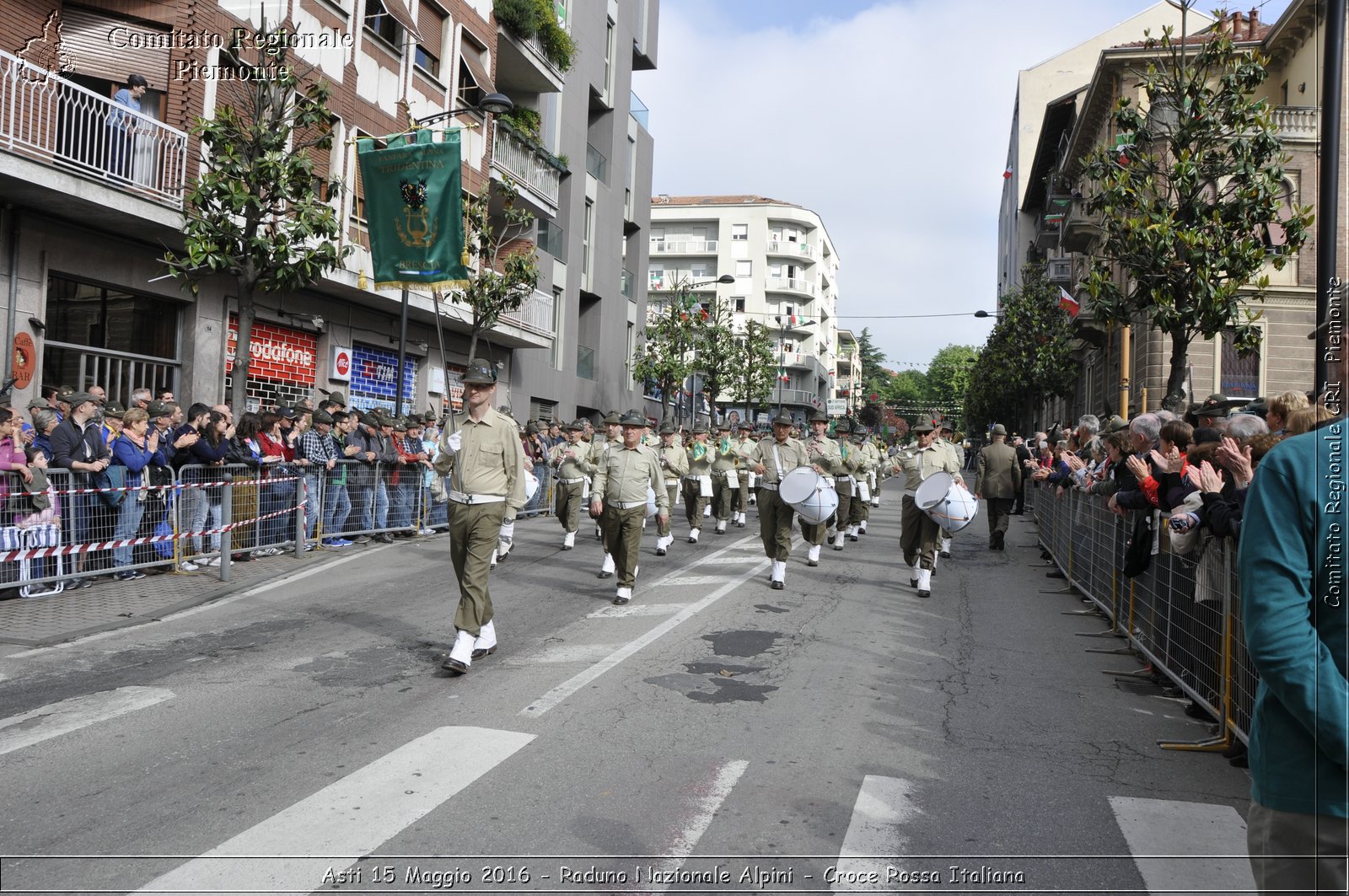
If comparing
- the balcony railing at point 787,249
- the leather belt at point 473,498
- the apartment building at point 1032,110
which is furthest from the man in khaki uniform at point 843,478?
the balcony railing at point 787,249

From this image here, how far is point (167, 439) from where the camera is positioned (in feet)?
36.8

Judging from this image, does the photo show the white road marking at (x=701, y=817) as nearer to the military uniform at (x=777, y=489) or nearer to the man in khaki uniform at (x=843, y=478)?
the military uniform at (x=777, y=489)

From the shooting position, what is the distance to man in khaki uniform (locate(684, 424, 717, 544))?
17.8 meters

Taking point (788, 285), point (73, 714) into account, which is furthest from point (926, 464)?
point (788, 285)

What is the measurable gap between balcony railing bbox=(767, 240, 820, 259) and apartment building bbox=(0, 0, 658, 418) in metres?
50.0

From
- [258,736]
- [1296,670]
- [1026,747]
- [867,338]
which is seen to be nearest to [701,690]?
[1026,747]

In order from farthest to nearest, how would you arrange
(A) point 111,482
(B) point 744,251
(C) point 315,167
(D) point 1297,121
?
(B) point 744,251 < (D) point 1297,121 < (C) point 315,167 < (A) point 111,482

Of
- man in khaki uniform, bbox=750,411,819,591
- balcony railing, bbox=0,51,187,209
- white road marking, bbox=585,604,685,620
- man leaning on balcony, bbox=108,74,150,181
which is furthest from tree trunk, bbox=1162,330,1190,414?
man leaning on balcony, bbox=108,74,150,181

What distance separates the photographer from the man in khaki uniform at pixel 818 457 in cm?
1363

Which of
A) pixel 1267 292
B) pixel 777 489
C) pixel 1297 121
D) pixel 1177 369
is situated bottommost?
pixel 777 489

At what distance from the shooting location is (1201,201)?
14.9 m

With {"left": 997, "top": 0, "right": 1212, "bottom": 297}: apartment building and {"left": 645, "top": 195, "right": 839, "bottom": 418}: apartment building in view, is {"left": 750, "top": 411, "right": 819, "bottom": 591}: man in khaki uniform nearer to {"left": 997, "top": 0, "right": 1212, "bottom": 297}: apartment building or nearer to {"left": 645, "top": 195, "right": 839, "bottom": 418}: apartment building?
{"left": 997, "top": 0, "right": 1212, "bottom": 297}: apartment building

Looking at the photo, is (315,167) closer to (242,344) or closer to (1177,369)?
(242,344)

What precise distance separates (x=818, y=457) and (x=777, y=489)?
1780 mm
